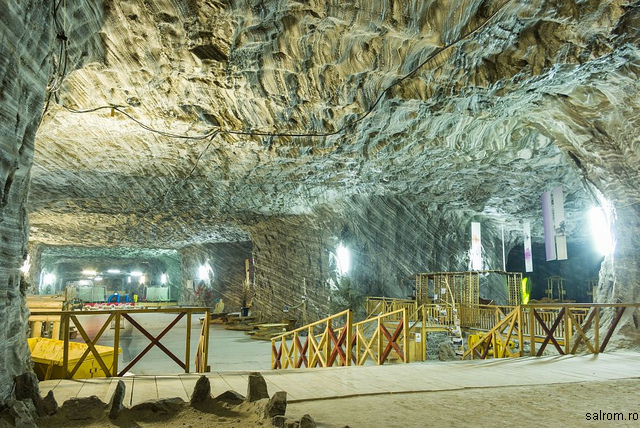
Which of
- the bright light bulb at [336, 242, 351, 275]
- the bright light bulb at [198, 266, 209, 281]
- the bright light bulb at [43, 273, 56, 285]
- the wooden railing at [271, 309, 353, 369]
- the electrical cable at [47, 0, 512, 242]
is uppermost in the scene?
the electrical cable at [47, 0, 512, 242]

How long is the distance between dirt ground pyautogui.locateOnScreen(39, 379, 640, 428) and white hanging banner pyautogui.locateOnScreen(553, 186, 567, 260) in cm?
644

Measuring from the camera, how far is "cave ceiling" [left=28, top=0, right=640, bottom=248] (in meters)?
6.22

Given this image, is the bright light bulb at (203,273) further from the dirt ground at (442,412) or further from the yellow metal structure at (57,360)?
the dirt ground at (442,412)

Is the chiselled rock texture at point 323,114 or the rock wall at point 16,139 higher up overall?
the chiselled rock texture at point 323,114

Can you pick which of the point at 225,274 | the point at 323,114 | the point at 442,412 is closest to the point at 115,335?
the point at 442,412

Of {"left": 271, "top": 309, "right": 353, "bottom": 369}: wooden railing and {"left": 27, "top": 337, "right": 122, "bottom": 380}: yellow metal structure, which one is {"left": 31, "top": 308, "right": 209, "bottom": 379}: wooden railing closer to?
{"left": 27, "top": 337, "right": 122, "bottom": 380}: yellow metal structure

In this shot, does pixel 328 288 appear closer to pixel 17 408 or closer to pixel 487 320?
pixel 487 320

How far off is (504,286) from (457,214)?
5252 millimetres

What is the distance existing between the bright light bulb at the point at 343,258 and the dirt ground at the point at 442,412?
39.8 feet

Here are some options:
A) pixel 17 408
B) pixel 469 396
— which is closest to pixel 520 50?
pixel 469 396

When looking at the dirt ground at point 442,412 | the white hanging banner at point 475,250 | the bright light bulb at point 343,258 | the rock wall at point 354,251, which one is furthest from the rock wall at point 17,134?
the white hanging banner at point 475,250

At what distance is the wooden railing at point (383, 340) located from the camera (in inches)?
313

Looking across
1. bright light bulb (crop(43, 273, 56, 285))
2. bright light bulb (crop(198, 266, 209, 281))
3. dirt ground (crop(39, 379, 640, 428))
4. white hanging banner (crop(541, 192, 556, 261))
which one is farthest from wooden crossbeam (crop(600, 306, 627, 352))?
bright light bulb (crop(43, 273, 56, 285))

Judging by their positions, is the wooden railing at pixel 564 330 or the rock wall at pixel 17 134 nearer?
the rock wall at pixel 17 134
